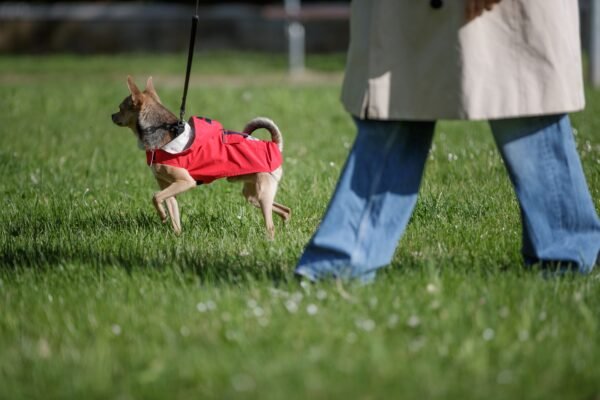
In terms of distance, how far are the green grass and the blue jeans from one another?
14 cm

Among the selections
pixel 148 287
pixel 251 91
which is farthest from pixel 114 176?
pixel 251 91

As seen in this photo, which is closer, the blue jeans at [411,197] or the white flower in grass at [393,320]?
the white flower in grass at [393,320]

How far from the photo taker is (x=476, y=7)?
11.9 feet

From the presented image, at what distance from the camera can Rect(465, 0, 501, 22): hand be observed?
3.62 meters

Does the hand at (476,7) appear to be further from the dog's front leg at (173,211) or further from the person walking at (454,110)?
the dog's front leg at (173,211)

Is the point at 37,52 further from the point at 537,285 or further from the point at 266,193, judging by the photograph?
the point at 537,285

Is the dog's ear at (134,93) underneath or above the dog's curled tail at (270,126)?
above

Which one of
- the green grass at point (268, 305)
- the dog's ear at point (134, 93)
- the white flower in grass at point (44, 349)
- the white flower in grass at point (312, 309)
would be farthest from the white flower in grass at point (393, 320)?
the dog's ear at point (134, 93)

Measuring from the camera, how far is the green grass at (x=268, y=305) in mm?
2930

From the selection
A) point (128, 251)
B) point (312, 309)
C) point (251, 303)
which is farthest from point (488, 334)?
point (128, 251)

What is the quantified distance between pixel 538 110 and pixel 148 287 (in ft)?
5.85

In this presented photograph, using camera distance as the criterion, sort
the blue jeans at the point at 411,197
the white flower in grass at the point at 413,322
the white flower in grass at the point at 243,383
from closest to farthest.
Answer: the white flower in grass at the point at 243,383
the white flower in grass at the point at 413,322
the blue jeans at the point at 411,197

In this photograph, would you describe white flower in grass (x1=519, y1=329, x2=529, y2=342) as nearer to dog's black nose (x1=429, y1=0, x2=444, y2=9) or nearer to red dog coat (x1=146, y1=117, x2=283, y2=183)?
dog's black nose (x1=429, y1=0, x2=444, y2=9)

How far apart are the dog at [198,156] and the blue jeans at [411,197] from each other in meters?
1.25
